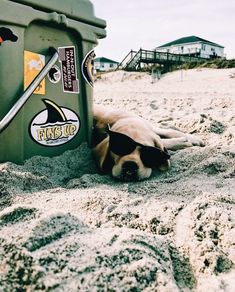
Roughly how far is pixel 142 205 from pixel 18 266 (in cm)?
79

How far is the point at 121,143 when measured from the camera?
2.52m

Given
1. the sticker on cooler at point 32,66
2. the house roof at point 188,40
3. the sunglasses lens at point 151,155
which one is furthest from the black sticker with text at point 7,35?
the house roof at point 188,40

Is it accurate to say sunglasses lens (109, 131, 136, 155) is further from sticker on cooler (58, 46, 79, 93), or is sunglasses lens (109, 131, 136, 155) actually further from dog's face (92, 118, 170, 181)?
sticker on cooler (58, 46, 79, 93)

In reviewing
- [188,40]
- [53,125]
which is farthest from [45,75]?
[188,40]

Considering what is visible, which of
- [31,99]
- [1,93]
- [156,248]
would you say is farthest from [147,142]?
[156,248]

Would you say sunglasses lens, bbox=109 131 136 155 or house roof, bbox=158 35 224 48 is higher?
house roof, bbox=158 35 224 48

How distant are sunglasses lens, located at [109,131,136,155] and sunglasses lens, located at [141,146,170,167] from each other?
0.25ft

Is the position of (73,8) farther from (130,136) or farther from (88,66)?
(130,136)

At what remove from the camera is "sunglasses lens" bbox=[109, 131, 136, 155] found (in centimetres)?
251

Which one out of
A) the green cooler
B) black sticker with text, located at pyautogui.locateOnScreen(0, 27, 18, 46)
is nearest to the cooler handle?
the green cooler

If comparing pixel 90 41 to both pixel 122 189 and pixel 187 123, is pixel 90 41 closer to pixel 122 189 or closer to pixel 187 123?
pixel 122 189

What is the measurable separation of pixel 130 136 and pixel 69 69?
0.58 metres

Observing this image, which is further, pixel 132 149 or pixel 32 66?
pixel 132 149

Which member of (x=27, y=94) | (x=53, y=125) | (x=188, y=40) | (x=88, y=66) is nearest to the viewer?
(x=27, y=94)
